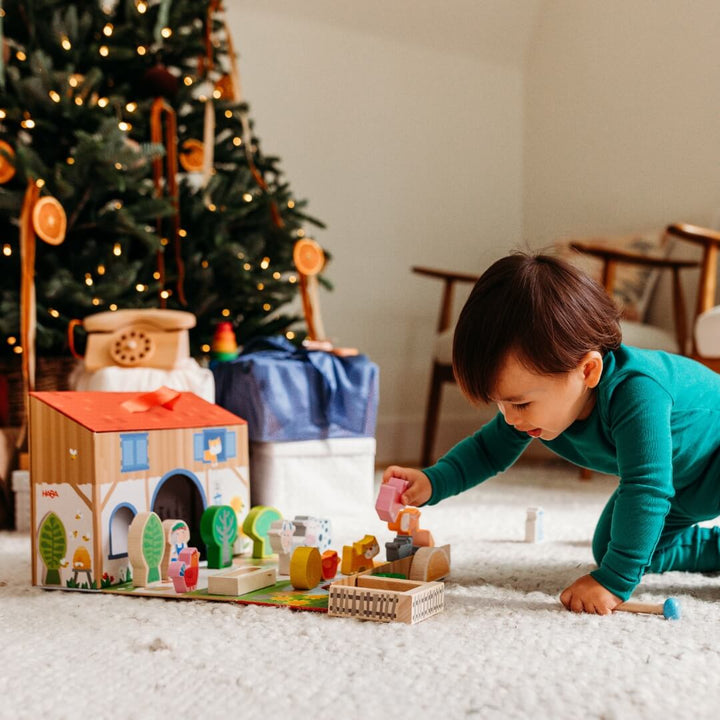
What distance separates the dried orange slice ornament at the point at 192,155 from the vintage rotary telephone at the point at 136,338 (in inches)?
17.9

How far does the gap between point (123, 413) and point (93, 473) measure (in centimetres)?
14

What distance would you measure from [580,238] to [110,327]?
175 cm

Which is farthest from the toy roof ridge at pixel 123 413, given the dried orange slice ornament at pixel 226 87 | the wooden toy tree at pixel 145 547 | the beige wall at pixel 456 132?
the beige wall at pixel 456 132

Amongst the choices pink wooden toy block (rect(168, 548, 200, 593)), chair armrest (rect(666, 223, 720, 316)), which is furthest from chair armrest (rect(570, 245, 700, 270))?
pink wooden toy block (rect(168, 548, 200, 593))

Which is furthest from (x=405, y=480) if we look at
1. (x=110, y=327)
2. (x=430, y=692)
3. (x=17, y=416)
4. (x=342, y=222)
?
(x=342, y=222)

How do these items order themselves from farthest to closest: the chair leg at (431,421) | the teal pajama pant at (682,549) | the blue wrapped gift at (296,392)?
the chair leg at (431,421)
the blue wrapped gift at (296,392)
the teal pajama pant at (682,549)

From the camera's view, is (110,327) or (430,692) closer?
(430,692)

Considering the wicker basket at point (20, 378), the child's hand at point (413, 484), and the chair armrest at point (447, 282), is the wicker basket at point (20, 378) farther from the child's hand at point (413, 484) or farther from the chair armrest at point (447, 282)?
the chair armrest at point (447, 282)

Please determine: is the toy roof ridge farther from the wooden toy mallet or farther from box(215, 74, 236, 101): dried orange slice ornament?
box(215, 74, 236, 101): dried orange slice ornament

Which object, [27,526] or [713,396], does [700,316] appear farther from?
[27,526]

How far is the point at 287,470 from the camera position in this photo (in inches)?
70.3

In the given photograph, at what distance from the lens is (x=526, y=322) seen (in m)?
0.97

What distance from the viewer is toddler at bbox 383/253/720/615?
38.4 inches

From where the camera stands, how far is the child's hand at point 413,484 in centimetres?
117
